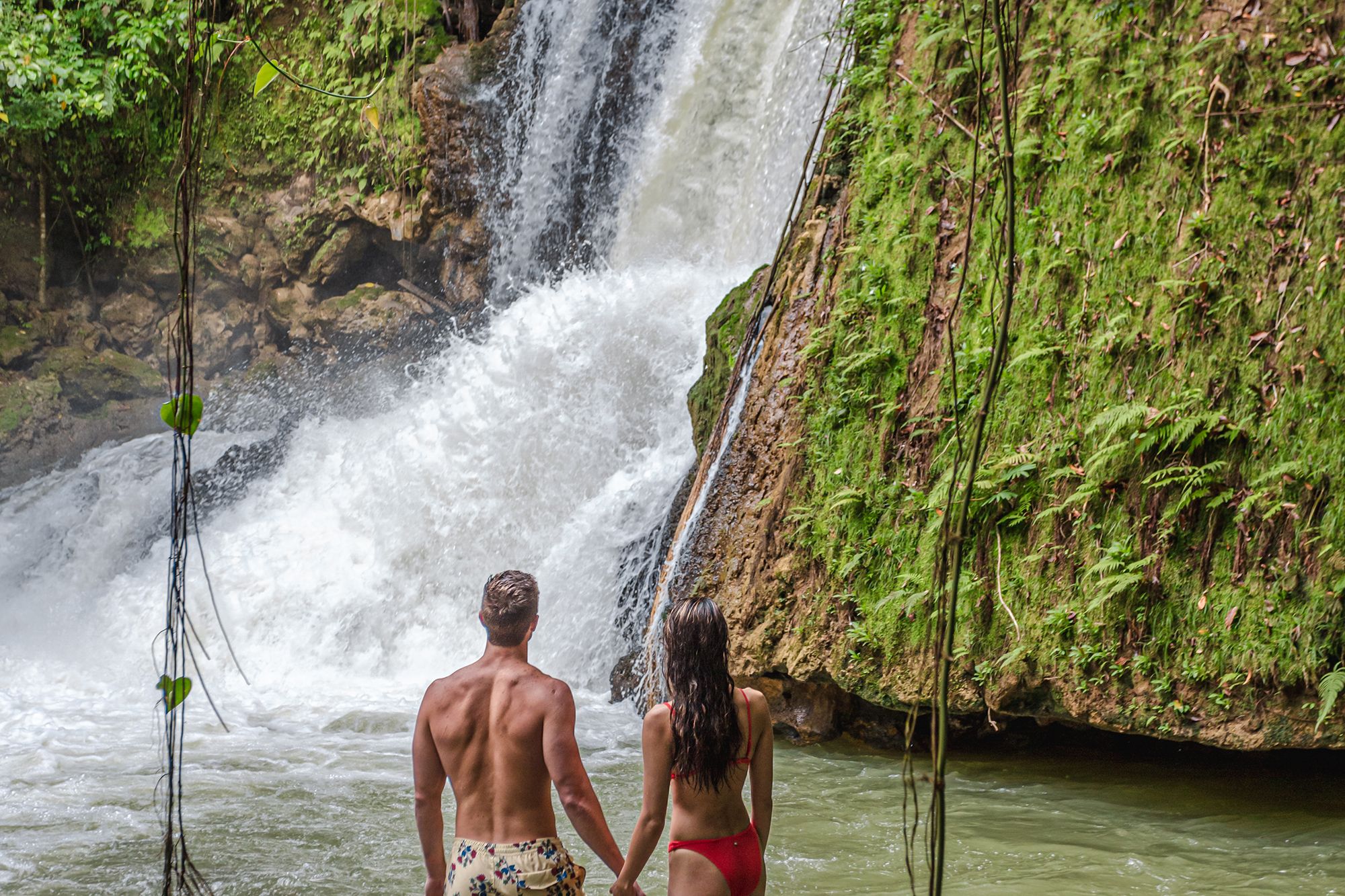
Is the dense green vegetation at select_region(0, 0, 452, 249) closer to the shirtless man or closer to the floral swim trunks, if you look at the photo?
the shirtless man

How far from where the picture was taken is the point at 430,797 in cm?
350

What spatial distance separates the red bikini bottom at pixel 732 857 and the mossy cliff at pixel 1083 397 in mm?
2137

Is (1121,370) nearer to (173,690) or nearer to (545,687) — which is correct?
(545,687)

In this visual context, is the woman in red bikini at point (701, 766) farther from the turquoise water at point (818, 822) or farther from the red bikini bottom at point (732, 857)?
the turquoise water at point (818, 822)

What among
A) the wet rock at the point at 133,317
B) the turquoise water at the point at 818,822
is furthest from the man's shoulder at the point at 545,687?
the wet rock at the point at 133,317

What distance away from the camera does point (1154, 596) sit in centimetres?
580

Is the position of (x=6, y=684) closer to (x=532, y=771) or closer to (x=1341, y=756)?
(x=532, y=771)

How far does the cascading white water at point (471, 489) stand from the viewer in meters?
9.42

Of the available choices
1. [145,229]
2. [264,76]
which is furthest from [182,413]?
[145,229]

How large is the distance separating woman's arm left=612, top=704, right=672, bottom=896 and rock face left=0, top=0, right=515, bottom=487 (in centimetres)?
1243

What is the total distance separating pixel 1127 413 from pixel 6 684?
1060 cm

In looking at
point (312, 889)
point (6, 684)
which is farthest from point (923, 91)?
point (6, 684)

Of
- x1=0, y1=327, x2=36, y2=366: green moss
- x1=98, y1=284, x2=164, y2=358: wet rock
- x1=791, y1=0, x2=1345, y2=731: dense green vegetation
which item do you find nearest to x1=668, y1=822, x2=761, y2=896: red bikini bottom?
x1=791, y1=0, x2=1345, y2=731: dense green vegetation

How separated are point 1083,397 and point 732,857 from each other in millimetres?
4039
